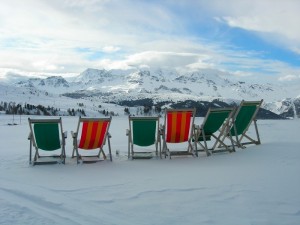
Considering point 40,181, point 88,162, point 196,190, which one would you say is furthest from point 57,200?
point 88,162

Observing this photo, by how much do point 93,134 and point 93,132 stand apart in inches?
2.0

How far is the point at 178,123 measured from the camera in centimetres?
895

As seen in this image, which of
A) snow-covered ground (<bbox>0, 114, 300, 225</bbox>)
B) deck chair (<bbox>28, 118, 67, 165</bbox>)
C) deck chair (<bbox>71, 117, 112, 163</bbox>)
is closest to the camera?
snow-covered ground (<bbox>0, 114, 300, 225</bbox>)

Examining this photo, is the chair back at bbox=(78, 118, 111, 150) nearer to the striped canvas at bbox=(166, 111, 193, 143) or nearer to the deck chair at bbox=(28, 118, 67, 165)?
the deck chair at bbox=(28, 118, 67, 165)

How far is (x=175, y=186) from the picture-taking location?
567cm

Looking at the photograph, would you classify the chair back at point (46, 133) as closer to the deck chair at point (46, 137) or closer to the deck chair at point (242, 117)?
the deck chair at point (46, 137)

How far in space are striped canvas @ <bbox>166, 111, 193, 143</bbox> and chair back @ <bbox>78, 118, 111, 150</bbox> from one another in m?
1.42

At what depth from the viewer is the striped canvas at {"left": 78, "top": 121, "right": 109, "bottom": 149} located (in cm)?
843

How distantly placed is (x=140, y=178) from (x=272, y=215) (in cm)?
258

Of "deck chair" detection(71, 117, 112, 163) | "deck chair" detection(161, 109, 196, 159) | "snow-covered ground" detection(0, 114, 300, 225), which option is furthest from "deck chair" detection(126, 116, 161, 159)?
"snow-covered ground" detection(0, 114, 300, 225)

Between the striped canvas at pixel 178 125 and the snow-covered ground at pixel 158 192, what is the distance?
1.02m

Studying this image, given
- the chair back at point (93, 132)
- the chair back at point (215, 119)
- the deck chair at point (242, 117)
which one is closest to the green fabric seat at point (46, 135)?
the chair back at point (93, 132)

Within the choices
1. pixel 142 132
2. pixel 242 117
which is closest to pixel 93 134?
pixel 142 132

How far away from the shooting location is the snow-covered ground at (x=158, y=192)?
4352 millimetres
